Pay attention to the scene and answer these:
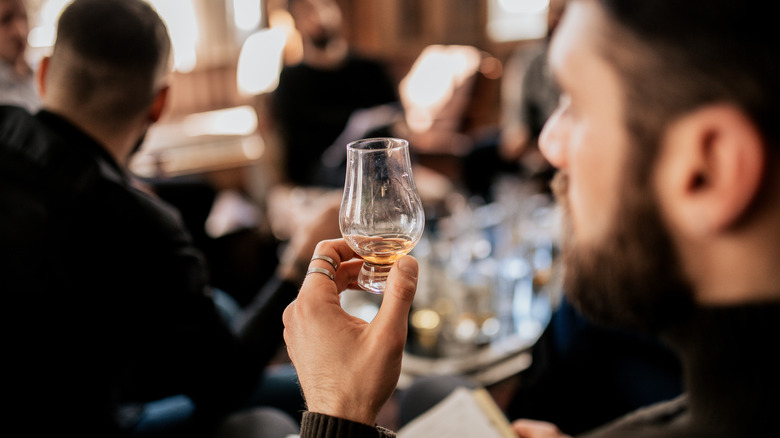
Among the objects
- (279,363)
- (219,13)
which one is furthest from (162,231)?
(219,13)

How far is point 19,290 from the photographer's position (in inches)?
42.6

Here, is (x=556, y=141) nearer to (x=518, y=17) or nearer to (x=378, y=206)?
(x=378, y=206)

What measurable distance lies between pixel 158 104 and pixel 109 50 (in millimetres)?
174

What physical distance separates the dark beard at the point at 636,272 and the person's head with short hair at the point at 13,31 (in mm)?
2386

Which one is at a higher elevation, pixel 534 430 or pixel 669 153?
pixel 669 153

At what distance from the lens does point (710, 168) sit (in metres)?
0.55

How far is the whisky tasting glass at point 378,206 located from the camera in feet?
2.85

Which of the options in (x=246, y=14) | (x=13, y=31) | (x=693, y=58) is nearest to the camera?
(x=693, y=58)

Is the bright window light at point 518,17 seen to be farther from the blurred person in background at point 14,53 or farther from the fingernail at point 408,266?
the fingernail at point 408,266

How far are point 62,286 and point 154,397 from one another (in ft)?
2.16

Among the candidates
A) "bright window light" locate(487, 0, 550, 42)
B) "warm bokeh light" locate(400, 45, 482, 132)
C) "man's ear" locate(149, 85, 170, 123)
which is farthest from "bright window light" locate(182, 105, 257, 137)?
"man's ear" locate(149, 85, 170, 123)

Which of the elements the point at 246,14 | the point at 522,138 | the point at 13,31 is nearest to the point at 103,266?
the point at 13,31

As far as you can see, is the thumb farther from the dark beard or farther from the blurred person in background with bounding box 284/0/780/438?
the dark beard

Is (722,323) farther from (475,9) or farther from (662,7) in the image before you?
(475,9)
